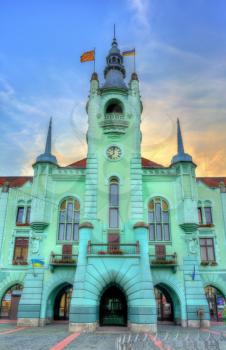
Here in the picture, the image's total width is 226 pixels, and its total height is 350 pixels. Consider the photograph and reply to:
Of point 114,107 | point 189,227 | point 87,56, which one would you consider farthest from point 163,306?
point 87,56

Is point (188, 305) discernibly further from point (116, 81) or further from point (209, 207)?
point (116, 81)

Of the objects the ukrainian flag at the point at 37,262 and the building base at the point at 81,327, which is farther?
the ukrainian flag at the point at 37,262

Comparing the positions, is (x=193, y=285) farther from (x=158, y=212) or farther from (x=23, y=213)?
(x=23, y=213)

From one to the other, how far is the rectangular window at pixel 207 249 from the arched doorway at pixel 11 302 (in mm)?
18654

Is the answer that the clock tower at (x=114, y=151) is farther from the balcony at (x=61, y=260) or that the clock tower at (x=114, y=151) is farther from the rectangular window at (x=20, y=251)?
the rectangular window at (x=20, y=251)

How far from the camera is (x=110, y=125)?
97.5ft

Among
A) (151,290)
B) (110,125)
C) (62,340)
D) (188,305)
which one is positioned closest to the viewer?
(62,340)

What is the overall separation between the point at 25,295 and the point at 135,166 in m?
15.5

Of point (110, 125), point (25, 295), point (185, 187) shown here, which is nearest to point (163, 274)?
point (185, 187)

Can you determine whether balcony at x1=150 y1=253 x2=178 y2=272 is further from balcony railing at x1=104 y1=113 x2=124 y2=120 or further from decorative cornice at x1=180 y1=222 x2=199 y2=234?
balcony railing at x1=104 y1=113 x2=124 y2=120

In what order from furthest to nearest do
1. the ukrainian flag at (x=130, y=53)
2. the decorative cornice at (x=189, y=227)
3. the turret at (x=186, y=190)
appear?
the ukrainian flag at (x=130, y=53) → the turret at (x=186, y=190) → the decorative cornice at (x=189, y=227)

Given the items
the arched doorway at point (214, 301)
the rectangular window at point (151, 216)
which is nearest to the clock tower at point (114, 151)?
the rectangular window at point (151, 216)

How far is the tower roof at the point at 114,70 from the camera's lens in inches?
1321

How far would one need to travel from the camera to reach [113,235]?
25.9 m
